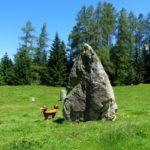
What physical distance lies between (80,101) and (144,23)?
295ft

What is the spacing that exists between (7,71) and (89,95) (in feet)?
232

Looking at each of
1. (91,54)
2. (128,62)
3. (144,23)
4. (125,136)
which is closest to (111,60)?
(128,62)

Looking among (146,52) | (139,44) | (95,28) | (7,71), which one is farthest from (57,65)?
(139,44)

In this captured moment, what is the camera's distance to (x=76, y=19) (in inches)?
3829

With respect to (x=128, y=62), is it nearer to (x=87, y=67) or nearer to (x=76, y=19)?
(x=76, y=19)

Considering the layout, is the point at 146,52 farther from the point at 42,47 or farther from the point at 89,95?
the point at 89,95

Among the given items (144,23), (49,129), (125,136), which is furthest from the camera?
(144,23)

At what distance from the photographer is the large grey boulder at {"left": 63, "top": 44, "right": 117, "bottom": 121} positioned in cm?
2055

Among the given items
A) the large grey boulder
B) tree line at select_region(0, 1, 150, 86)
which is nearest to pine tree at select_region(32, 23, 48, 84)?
tree line at select_region(0, 1, 150, 86)

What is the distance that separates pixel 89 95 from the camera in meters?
20.8

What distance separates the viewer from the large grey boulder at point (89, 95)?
20.5m

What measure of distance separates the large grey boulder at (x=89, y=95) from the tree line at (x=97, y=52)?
63.9 metres

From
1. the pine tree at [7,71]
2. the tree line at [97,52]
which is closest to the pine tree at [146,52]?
the tree line at [97,52]

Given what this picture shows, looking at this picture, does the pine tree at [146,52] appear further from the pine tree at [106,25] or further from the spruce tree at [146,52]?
the pine tree at [106,25]
